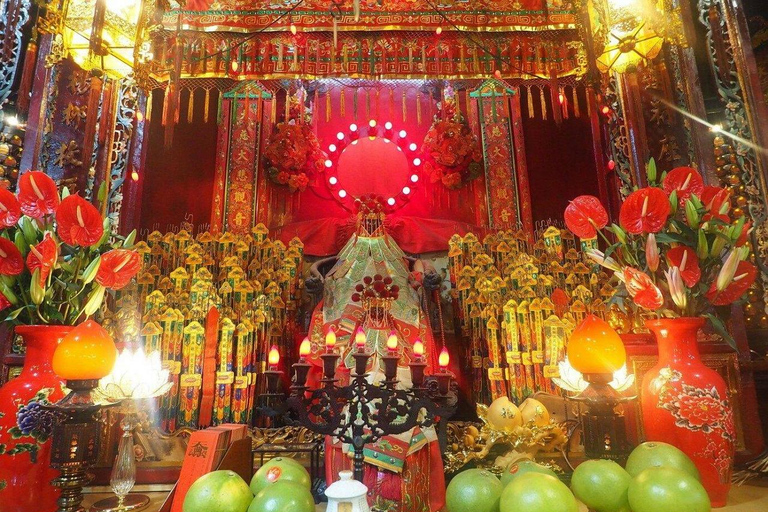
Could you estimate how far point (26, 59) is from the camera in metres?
2.22

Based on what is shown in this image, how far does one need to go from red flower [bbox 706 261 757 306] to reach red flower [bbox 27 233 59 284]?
6.22 feet

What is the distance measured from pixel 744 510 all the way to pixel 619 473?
0.60 meters

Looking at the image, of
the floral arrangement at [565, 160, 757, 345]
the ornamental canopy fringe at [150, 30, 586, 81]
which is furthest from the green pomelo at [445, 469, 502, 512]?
the ornamental canopy fringe at [150, 30, 586, 81]

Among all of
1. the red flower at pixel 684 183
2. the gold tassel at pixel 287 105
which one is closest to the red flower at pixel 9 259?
the red flower at pixel 684 183

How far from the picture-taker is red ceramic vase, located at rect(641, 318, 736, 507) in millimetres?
1247

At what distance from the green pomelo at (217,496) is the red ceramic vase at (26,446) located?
686 mm

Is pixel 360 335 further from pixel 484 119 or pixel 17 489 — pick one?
pixel 484 119

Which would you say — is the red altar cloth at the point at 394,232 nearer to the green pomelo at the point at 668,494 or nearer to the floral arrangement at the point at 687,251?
the floral arrangement at the point at 687,251

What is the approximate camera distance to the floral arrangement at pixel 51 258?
1.40 metres

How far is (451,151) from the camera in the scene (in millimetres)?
3736

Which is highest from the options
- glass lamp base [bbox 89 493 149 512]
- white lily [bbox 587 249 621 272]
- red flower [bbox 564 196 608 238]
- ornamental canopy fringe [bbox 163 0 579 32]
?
ornamental canopy fringe [bbox 163 0 579 32]

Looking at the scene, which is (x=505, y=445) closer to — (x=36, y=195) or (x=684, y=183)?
(x=684, y=183)

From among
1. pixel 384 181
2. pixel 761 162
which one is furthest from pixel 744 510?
pixel 384 181

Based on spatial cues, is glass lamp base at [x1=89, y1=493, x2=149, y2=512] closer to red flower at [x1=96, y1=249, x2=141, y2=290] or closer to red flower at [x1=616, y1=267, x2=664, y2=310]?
red flower at [x1=96, y1=249, x2=141, y2=290]
